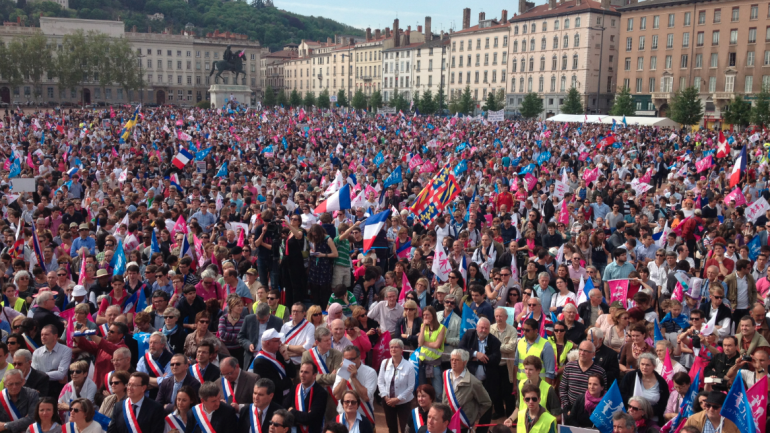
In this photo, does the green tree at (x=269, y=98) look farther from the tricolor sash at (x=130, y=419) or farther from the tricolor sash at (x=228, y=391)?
the tricolor sash at (x=130, y=419)

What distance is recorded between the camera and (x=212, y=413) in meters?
5.39

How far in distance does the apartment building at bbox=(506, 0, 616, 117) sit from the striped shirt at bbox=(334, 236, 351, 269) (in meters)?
72.6

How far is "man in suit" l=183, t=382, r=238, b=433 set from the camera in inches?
210

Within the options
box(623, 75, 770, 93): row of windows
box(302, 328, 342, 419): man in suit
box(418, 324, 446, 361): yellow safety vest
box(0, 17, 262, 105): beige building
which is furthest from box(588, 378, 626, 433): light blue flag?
box(0, 17, 262, 105): beige building

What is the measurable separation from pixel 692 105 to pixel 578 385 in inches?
2112

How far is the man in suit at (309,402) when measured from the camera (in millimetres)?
5711

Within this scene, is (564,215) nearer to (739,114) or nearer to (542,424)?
(542,424)

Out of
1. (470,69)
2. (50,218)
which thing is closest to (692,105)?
(470,69)

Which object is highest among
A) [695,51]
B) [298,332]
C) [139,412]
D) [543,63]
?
[695,51]

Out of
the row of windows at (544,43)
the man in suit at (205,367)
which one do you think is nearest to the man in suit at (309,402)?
the man in suit at (205,367)

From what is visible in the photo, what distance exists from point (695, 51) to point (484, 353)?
73905mm

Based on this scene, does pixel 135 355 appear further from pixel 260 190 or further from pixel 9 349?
pixel 260 190

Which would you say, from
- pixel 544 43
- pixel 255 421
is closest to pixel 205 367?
pixel 255 421

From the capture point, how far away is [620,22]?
7888cm
